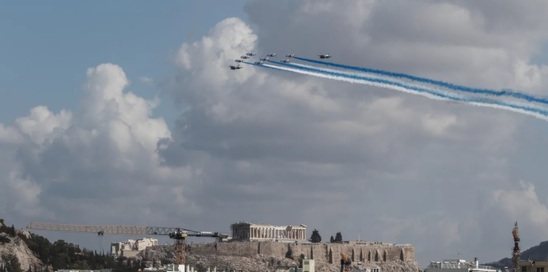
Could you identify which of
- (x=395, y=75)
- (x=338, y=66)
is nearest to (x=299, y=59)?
(x=338, y=66)

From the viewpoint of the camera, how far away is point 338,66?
180m

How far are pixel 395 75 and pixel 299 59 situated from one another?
21951 millimetres

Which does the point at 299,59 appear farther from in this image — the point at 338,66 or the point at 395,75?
the point at 395,75

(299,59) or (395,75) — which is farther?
(299,59)

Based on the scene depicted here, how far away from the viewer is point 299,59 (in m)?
188

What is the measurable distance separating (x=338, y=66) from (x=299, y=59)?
10082mm

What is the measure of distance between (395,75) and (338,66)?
11.9 meters

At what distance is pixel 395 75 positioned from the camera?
170m
